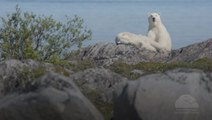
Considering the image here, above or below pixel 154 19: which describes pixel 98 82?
above

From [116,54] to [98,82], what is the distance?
28.2 ft

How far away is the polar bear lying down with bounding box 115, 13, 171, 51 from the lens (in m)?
24.9

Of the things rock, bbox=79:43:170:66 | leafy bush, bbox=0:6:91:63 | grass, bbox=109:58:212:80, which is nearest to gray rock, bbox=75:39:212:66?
rock, bbox=79:43:170:66

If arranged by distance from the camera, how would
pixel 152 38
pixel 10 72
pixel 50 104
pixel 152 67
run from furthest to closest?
pixel 152 38 < pixel 152 67 < pixel 10 72 < pixel 50 104

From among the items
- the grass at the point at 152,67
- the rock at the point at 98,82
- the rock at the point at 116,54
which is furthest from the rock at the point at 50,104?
the rock at the point at 116,54

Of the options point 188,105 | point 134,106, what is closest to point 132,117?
point 134,106

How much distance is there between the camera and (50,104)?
34.0ft

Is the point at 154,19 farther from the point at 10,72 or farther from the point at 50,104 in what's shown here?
the point at 50,104

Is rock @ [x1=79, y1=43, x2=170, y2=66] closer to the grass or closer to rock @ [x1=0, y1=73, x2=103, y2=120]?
the grass

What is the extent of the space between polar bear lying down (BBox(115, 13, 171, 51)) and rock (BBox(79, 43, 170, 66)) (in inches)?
84.0

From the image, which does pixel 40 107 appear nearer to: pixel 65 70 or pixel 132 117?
pixel 132 117

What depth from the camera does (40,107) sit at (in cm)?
1042

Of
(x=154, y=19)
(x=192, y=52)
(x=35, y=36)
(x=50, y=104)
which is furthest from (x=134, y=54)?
(x=50, y=104)

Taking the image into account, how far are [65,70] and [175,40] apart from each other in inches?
1113
